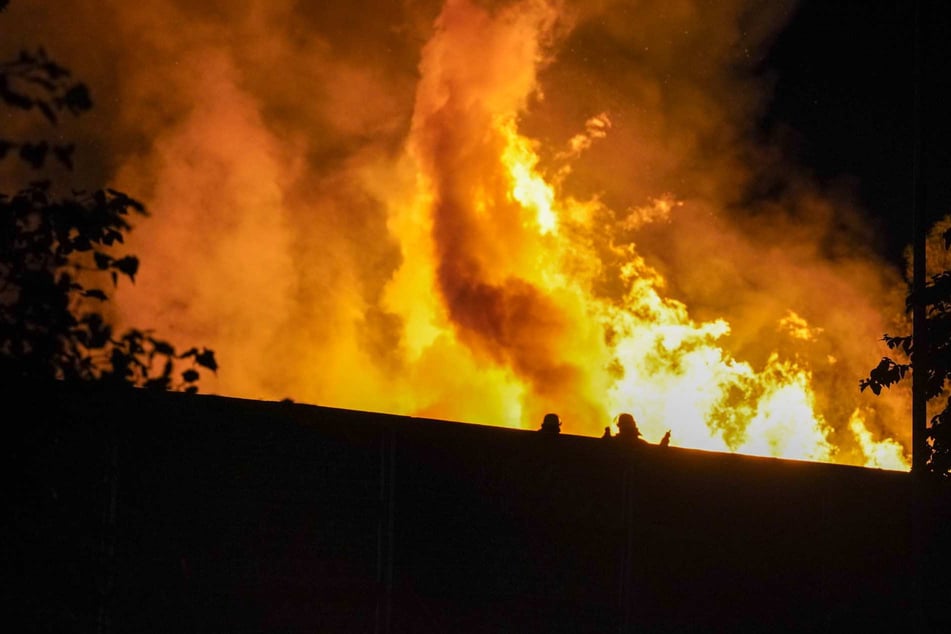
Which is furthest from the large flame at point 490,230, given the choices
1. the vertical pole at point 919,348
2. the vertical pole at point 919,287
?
the vertical pole at point 919,287

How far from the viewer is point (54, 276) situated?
11.2ft

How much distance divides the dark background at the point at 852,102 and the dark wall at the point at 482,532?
1383 cm

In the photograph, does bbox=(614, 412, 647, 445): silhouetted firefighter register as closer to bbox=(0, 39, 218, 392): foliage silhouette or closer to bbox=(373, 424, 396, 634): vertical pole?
bbox=(373, 424, 396, 634): vertical pole

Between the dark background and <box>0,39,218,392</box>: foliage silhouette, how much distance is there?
23.9 m

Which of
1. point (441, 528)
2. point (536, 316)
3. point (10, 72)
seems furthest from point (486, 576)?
point (536, 316)

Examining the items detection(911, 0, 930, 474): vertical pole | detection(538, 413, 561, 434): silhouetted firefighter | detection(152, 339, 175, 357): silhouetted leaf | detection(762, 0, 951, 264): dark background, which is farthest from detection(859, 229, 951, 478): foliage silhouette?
detection(762, 0, 951, 264): dark background

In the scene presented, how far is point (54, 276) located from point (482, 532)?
763 cm

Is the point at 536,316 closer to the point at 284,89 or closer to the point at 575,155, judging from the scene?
the point at 575,155

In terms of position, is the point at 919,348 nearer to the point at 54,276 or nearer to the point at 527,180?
the point at 54,276

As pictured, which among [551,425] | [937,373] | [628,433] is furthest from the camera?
[937,373]

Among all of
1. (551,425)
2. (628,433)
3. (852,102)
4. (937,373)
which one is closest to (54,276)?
(628,433)

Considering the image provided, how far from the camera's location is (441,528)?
10234mm

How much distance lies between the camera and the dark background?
83.5ft

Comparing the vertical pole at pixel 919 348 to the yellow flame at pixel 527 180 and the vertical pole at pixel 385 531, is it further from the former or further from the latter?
the yellow flame at pixel 527 180
